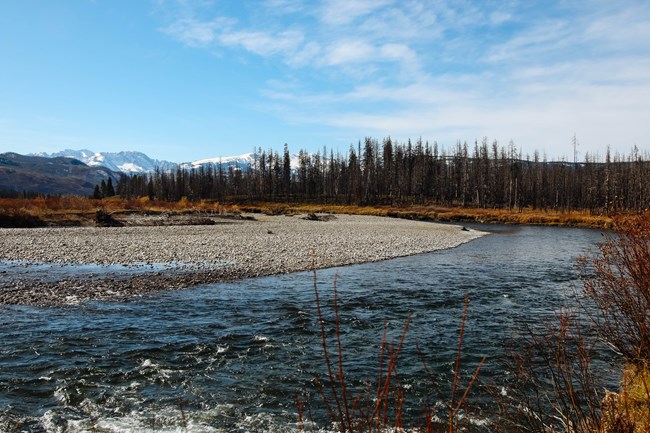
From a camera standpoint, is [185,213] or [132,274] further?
[185,213]

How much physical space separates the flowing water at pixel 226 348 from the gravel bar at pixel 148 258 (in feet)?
6.33

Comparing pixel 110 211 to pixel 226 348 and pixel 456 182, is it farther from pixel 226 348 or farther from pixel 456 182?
pixel 456 182

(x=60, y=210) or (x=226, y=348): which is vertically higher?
(x=60, y=210)

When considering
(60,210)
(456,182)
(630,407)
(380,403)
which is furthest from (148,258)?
(456,182)

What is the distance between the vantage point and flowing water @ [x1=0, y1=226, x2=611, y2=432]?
24.6 ft

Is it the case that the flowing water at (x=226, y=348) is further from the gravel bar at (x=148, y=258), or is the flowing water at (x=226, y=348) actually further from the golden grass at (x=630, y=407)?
the golden grass at (x=630, y=407)

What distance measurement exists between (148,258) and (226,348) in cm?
1570

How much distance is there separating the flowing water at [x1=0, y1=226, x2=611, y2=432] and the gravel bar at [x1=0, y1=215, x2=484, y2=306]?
1931 millimetres

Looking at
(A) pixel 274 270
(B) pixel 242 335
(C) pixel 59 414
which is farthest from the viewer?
(A) pixel 274 270

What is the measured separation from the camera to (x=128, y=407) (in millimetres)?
7574

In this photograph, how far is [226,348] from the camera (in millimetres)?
10500

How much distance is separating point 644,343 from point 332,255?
2013 centimetres

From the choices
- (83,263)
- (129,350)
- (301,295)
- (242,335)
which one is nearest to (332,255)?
(301,295)

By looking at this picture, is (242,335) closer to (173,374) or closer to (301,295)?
(173,374)
